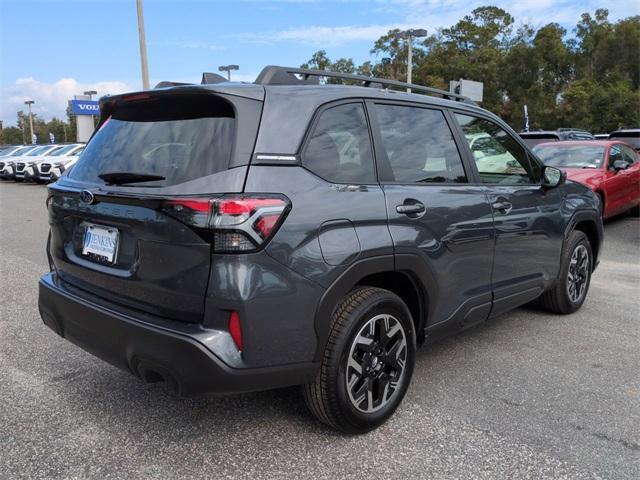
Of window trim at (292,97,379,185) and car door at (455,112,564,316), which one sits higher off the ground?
window trim at (292,97,379,185)

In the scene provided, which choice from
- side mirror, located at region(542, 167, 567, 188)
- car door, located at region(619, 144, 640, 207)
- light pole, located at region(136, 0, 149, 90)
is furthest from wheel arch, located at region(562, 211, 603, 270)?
light pole, located at region(136, 0, 149, 90)

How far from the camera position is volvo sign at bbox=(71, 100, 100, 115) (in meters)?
33.0

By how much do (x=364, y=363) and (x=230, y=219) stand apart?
1099 mm

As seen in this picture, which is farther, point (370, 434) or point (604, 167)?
point (604, 167)

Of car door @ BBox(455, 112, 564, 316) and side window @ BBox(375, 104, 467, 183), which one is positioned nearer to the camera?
side window @ BBox(375, 104, 467, 183)

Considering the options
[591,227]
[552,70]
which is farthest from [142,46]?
[552,70]

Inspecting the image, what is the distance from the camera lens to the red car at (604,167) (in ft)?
29.7

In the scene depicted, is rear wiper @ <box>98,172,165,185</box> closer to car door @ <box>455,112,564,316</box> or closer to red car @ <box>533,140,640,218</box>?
car door @ <box>455,112,564,316</box>

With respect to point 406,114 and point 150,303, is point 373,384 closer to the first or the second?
point 150,303

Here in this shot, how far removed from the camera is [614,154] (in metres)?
9.74

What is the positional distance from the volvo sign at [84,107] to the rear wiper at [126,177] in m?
32.7

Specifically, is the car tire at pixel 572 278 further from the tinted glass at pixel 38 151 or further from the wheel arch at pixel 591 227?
the tinted glass at pixel 38 151

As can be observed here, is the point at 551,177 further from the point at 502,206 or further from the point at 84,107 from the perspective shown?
the point at 84,107

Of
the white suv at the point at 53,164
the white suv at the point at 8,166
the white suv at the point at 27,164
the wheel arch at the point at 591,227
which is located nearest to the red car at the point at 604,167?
the wheel arch at the point at 591,227
